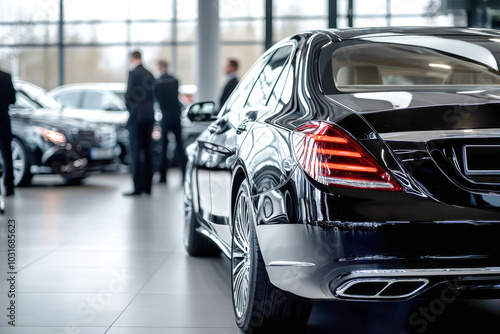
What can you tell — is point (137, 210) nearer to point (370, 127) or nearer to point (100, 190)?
point (100, 190)

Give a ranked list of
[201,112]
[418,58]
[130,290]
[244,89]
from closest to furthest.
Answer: [418,58]
[244,89]
[130,290]
[201,112]

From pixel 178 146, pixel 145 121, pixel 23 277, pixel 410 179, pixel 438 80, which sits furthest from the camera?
pixel 178 146

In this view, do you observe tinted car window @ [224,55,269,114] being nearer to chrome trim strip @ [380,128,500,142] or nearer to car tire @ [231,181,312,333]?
car tire @ [231,181,312,333]

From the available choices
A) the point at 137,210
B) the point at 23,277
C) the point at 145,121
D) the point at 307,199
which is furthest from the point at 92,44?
the point at 307,199

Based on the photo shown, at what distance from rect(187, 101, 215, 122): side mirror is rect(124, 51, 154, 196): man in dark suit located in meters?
5.71

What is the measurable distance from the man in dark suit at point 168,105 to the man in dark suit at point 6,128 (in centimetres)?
311

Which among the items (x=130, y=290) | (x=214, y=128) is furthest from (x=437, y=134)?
(x=130, y=290)

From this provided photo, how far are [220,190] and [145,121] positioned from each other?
7120mm

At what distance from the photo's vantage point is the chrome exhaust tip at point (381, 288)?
3.29 metres

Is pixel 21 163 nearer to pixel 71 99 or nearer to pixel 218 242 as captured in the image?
pixel 71 99

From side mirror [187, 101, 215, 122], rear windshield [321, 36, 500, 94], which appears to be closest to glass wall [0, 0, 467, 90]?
side mirror [187, 101, 215, 122]

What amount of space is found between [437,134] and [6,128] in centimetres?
881

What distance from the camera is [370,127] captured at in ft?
11.1

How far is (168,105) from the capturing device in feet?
45.6
